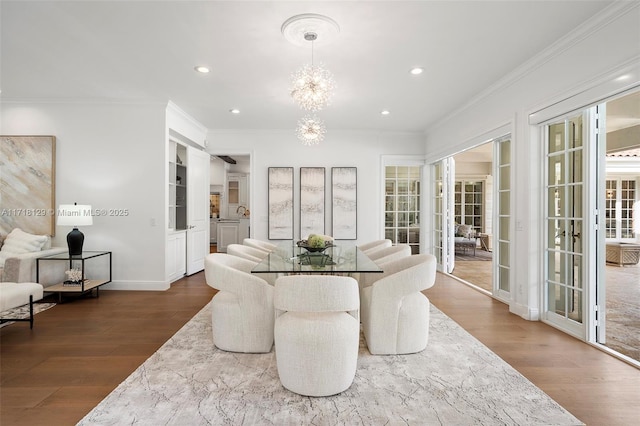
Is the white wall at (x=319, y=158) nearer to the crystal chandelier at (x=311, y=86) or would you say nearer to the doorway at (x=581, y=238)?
the doorway at (x=581, y=238)

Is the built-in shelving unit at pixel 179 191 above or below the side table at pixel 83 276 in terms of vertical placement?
above

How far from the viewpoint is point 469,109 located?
5.27 m

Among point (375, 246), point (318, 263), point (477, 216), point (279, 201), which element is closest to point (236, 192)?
point (279, 201)

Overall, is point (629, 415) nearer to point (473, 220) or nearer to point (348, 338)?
point (348, 338)

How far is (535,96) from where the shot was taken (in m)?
3.72

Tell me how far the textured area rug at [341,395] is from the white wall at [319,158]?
4247 mm

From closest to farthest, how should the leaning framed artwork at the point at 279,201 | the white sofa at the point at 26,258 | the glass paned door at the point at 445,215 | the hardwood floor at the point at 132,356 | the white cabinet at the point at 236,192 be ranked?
the hardwood floor at the point at 132,356
the white sofa at the point at 26,258
the glass paned door at the point at 445,215
the leaning framed artwork at the point at 279,201
the white cabinet at the point at 236,192

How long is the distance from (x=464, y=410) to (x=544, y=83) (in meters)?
3.24

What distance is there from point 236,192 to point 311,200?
15.7 feet

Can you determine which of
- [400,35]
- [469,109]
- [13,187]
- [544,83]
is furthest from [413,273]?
[13,187]

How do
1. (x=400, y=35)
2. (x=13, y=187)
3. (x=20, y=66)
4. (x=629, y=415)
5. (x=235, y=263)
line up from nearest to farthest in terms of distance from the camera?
(x=629, y=415)
(x=400, y=35)
(x=235, y=263)
(x=20, y=66)
(x=13, y=187)

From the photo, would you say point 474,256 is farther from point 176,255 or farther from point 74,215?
point 74,215

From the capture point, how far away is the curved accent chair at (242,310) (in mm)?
2865

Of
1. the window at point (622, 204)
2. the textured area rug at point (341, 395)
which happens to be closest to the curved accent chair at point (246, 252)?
the textured area rug at point (341, 395)
